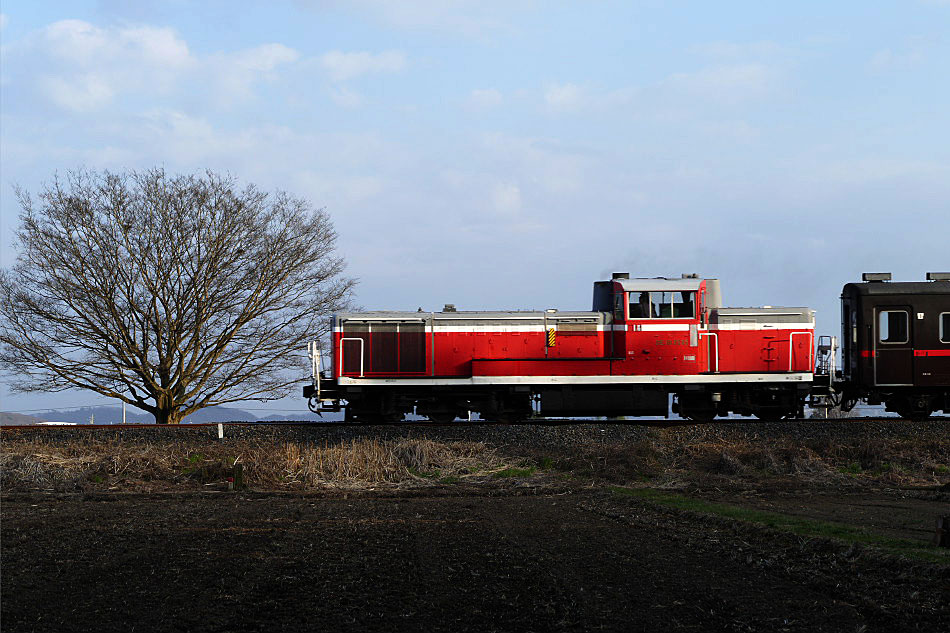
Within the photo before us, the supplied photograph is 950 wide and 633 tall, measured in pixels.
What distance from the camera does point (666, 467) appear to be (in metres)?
17.2

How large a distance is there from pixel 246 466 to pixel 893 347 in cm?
1683

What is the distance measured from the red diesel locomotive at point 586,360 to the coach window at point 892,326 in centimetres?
176

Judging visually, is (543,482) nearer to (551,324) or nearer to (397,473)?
(397,473)

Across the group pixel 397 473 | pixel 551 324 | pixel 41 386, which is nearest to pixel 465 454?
pixel 397 473

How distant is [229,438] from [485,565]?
543 inches

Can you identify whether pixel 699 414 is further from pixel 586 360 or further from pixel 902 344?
pixel 902 344

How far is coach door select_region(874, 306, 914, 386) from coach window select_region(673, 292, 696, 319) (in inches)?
194

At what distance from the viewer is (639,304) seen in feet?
75.6

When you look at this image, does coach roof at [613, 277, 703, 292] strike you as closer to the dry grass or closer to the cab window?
the cab window

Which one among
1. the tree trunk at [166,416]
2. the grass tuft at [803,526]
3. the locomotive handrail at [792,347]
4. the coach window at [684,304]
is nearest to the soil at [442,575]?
the grass tuft at [803,526]

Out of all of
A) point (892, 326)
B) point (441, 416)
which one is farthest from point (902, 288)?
point (441, 416)

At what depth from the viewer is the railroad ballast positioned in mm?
22719

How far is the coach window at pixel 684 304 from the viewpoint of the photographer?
22.9 m

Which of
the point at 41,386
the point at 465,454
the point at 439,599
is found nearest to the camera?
the point at 439,599
